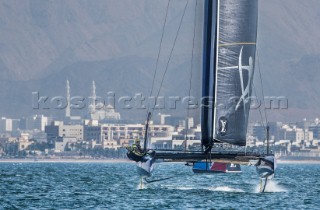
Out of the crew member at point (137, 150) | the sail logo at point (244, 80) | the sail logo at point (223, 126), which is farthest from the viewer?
the crew member at point (137, 150)

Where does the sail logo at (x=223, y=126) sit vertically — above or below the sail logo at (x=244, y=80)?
below

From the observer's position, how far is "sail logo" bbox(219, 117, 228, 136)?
69.7 meters

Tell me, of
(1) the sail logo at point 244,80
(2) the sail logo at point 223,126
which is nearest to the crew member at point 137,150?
(2) the sail logo at point 223,126

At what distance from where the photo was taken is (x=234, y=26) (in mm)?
69750

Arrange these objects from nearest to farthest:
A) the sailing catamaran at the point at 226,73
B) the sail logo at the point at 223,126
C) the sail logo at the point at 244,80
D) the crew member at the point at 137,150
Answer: the sailing catamaran at the point at 226,73 < the sail logo at the point at 223,126 < the sail logo at the point at 244,80 < the crew member at the point at 137,150

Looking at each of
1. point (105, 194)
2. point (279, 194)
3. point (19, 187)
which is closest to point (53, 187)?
point (19, 187)

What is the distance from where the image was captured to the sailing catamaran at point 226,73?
69312 millimetres

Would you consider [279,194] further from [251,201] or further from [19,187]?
[19,187]

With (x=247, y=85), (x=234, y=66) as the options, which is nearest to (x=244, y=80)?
(x=247, y=85)

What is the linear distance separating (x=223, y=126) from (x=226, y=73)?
3007 mm

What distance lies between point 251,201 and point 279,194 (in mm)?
8086

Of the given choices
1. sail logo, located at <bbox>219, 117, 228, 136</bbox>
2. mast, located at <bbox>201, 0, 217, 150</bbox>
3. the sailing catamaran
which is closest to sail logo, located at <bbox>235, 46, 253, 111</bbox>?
the sailing catamaran

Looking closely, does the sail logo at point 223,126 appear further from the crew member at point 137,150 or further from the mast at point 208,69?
the crew member at point 137,150

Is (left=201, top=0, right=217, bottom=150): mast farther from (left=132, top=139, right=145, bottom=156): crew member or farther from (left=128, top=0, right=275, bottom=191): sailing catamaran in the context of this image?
(left=132, top=139, right=145, bottom=156): crew member
